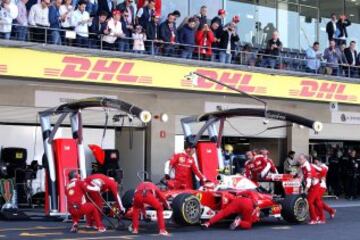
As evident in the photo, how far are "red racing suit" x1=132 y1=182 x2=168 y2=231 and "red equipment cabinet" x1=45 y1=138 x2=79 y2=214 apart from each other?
3.48 meters

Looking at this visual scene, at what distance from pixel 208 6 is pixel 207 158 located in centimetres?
758

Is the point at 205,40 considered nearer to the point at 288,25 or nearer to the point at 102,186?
the point at 288,25

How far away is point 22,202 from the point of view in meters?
22.2

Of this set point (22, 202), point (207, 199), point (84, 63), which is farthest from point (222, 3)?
point (207, 199)

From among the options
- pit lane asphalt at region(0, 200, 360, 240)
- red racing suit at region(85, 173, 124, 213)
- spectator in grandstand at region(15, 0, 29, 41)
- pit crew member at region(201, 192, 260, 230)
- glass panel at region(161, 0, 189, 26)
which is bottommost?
pit lane asphalt at region(0, 200, 360, 240)

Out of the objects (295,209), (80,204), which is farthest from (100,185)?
(295,209)

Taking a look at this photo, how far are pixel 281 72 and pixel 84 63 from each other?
745 centimetres

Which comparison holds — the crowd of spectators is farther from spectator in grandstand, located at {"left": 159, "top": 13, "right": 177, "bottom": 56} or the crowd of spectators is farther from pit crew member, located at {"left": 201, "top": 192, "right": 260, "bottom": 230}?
pit crew member, located at {"left": 201, "top": 192, "right": 260, "bottom": 230}

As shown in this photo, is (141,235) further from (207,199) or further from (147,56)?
(147,56)

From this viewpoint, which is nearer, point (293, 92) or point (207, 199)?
point (207, 199)

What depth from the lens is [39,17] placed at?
19.7 metres

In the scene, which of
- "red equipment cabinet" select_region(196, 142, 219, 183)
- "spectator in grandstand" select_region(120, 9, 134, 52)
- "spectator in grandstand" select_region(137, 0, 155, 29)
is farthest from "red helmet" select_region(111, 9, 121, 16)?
"red equipment cabinet" select_region(196, 142, 219, 183)

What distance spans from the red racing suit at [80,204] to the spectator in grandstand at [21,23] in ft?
17.4

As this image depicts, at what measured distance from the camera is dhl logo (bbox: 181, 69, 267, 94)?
2252cm
